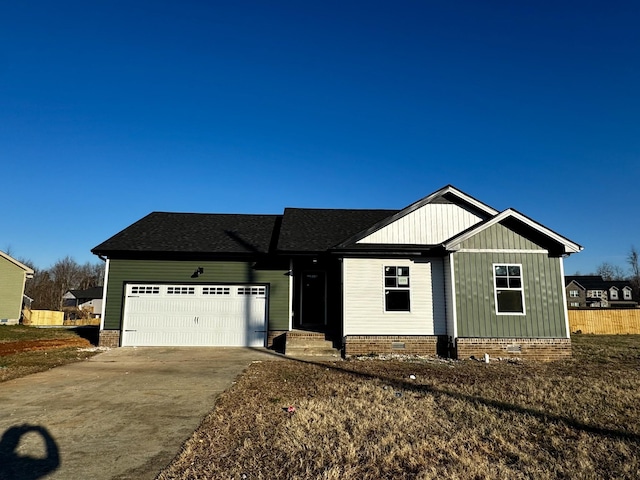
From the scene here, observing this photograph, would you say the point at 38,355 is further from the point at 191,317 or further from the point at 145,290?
the point at 191,317

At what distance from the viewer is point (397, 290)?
12.8m

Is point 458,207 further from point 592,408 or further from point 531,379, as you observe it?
point 592,408

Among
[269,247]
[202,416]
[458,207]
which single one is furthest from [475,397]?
[269,247]

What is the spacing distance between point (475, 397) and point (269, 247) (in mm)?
9887

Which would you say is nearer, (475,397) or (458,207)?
(475,397)

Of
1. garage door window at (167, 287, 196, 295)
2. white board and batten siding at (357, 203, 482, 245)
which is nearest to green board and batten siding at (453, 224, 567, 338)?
white board and batten siding at (357, 203, 482, 245)

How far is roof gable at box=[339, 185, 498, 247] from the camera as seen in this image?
42.8 feet

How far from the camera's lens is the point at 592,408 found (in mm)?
6246

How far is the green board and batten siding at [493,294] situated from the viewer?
11891 millimetres

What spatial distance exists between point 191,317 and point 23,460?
10.0m

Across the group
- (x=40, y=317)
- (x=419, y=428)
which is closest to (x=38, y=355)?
(x=419, y=428)

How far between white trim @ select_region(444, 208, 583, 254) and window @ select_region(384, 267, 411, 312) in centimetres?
180

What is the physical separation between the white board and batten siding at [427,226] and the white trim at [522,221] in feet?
3.99

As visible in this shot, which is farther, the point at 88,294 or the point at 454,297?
the point at 88,294
